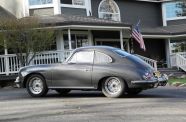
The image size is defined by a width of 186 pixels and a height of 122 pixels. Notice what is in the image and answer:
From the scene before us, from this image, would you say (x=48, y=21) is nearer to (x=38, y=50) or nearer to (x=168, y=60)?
(x=38, y=50)

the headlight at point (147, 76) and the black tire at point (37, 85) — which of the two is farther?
the black tire at point (37, 85)

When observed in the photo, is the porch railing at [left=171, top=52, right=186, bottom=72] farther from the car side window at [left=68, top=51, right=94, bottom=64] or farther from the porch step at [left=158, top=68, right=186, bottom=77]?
the car side window at [left=68, top=51, right=94, bottom=64]

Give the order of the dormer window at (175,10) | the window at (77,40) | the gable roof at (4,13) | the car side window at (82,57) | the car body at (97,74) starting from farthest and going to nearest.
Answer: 1. the dormer window at (175,10)
2. the window at (77,40)
3. the gable roof at (4,13)
4. the car side window at (82,57)
5. the car body at (97,74)

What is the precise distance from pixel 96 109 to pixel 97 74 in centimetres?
272

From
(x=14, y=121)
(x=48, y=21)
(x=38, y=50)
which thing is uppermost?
(x=48, y=21)

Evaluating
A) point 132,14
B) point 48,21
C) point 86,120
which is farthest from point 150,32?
point 86,120

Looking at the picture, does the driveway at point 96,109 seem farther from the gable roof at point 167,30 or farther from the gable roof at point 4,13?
the gable roof at point 167,30

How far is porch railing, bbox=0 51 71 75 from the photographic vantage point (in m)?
23.1

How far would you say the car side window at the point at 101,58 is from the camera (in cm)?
1358

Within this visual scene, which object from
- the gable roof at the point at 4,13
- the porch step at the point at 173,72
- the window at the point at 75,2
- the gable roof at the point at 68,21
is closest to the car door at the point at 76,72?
the gable roof at the point at 68,21

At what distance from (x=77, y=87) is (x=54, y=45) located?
1217cm

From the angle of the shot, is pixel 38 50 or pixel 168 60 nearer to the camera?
pixel 38 50

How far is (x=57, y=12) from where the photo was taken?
86.0ft

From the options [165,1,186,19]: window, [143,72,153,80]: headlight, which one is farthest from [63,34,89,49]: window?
[143,72,153,80]: headlight
